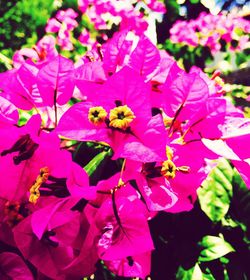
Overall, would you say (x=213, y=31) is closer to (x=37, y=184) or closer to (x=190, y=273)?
(x=190, y=273)

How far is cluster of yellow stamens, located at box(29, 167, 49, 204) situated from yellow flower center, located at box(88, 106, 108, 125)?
0.23 feet

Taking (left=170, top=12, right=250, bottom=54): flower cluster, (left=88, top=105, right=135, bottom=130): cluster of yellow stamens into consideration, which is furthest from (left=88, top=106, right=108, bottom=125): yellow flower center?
(left=170, top=12, right=250, bottom=54): flower cluster

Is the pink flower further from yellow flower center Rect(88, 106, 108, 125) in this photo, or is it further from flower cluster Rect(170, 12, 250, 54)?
flower cluster Rect(170, 12, 250, 54)

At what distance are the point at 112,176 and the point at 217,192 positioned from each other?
26 centimetres

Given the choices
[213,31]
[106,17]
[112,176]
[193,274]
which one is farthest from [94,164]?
[213,31]

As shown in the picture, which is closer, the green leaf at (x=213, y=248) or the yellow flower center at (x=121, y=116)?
the yellow flower center at (x=121, y=116)

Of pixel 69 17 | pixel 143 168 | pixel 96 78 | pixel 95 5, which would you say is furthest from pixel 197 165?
pixel 69 17

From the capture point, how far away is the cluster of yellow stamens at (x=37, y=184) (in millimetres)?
366

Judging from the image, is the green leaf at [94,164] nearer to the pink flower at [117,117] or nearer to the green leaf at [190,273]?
the pink flower at [117,117]

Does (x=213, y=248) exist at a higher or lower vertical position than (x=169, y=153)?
lower

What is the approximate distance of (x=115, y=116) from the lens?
1.29 feet

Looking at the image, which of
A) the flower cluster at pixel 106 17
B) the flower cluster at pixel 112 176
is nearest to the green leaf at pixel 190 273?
the flower cluster at pixel 112 176

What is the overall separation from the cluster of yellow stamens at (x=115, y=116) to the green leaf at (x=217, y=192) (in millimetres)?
246

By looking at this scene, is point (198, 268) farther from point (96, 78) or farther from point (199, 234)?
point (96, 78)
